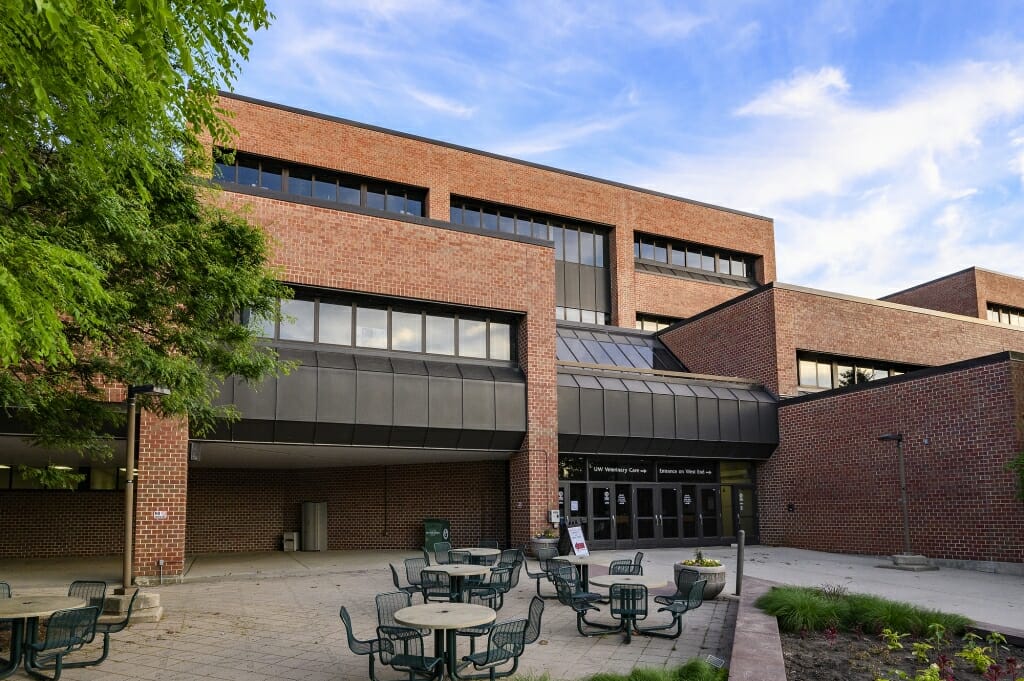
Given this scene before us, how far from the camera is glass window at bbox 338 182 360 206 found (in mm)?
30375

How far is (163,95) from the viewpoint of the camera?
6234mm

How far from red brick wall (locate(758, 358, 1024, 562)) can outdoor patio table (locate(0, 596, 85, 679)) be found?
19287mm

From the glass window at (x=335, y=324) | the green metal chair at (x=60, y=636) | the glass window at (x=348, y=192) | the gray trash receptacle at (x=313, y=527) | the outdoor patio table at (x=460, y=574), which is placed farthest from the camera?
the glass window at (x=348, y=192)

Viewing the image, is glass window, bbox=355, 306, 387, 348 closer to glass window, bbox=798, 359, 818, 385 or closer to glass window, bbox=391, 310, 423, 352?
glass window, bbox=391, 310, 423, 352

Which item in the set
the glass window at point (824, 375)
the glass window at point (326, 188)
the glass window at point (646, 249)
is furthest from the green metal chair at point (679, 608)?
the glass window at point (646, 249)

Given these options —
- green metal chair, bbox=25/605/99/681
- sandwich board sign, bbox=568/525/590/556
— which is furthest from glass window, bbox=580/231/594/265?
green metal chair, bbox=25/605/99/681

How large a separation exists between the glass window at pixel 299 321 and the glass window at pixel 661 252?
20.9m

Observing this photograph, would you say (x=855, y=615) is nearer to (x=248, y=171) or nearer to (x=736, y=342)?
(x=736, y=342)

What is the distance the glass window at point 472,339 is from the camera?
2223 cm

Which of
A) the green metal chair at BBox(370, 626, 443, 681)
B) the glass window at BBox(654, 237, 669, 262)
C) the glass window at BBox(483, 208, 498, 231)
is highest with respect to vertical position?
the glass window at BBox(483, 208, 498, 231)

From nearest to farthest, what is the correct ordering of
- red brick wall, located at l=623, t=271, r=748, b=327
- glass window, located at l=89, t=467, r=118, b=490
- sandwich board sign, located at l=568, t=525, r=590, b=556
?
sandwich board sign, located at l=568, t=525, r=590, b=556
glass window, located at l=89, t=467, r=118, b=490
red brick wall, located at l=623, t=271, r=748, b=327

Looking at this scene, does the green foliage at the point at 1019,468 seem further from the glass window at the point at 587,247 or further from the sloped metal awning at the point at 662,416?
the glass window at the point at 587,247

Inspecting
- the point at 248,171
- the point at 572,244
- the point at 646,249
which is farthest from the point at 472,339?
the point at 646,249

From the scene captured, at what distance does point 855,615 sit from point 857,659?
6.24ft
